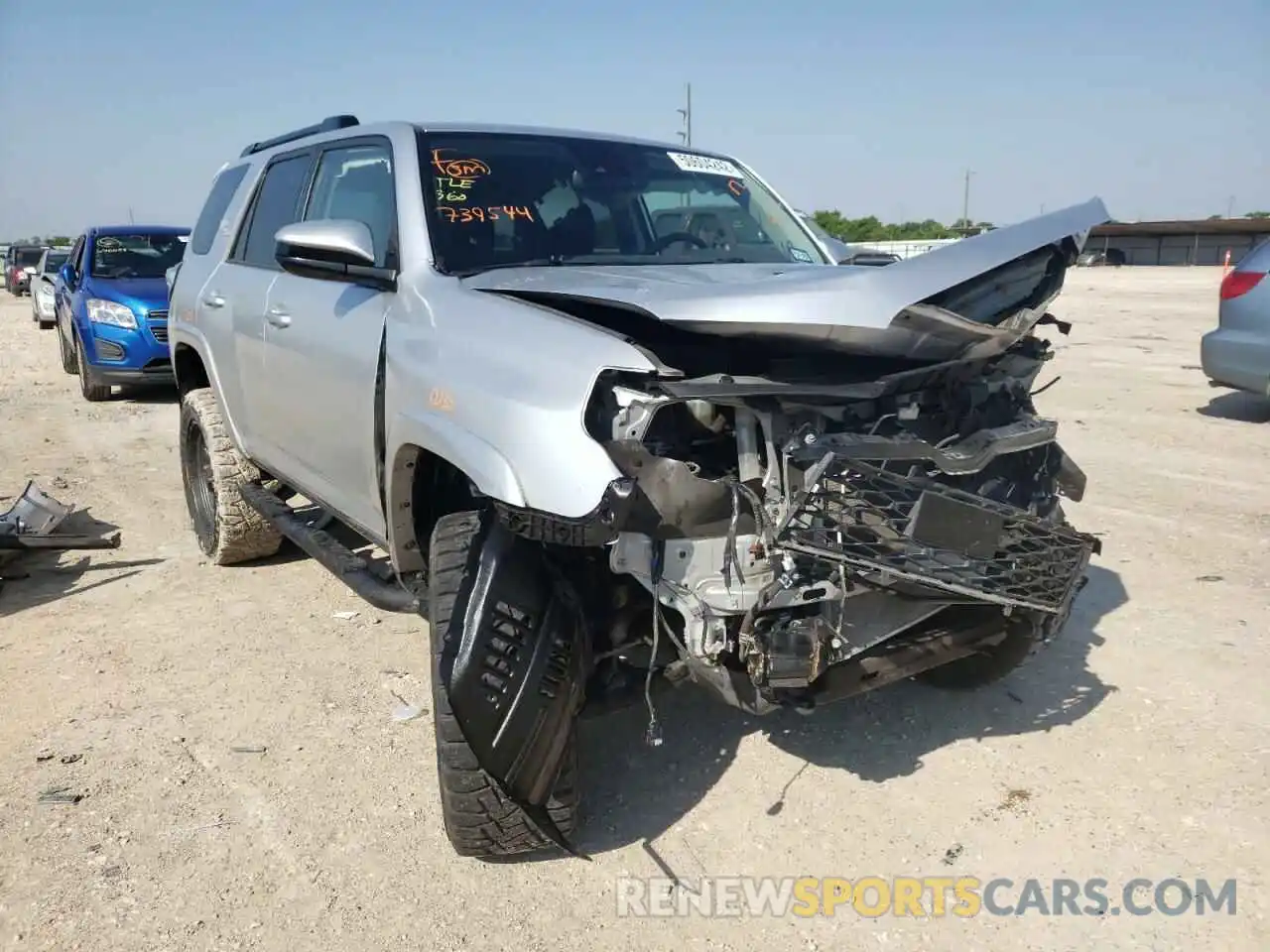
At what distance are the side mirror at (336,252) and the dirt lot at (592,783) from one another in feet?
5.16

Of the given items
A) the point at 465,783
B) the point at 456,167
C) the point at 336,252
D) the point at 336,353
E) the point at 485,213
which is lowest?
the point at 465,783

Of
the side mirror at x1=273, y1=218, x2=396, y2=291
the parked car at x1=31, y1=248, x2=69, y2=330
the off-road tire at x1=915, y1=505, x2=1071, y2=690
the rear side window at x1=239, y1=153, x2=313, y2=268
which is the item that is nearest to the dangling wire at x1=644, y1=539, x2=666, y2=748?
the off-road tire at x1=915, y1=505, x2=1071, y2=690

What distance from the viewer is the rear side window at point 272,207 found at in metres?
4.41

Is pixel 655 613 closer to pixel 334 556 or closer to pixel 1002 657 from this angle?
pixel 1002 657

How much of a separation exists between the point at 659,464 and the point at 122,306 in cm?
1011

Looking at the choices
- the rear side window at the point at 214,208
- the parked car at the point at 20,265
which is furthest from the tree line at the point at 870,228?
the rear side window at the point at 214,208

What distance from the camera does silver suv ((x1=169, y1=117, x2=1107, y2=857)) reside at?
241 centimetres

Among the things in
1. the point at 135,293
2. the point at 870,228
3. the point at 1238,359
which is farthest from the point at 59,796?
the point at 870,228

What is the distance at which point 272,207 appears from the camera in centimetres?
466

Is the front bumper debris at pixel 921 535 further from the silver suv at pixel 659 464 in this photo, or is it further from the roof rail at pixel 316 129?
the roof rail at pixel 316 129

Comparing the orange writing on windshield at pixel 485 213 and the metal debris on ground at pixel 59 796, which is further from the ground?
the orange writing on windshield at pixel 485 213

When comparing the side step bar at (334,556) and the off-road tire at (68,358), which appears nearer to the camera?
the side step bar at (334,556)

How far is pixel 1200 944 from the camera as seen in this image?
2.44m

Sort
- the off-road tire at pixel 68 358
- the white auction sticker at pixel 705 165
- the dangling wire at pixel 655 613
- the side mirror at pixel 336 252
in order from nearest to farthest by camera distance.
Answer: the dangling wire at pixel 655 613
the side mirror at pixel 336 252
the white auction sticker at pixel 705 165
the off-road tire at pixel 68 358
